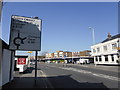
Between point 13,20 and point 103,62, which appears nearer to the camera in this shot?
point 13,20

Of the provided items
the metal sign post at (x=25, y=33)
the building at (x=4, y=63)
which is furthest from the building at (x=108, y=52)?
the building at (x=4, y=63)

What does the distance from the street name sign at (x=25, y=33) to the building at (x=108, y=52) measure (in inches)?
1136

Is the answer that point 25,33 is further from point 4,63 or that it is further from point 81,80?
point 81,80

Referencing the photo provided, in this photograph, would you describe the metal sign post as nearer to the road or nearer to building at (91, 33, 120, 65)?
the road

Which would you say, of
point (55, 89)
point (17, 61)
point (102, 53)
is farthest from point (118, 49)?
point (55, 89)

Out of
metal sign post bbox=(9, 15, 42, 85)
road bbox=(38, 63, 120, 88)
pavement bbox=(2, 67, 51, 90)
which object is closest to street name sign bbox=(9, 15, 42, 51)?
metal sign post bbox=(9, 15, 42, 85)

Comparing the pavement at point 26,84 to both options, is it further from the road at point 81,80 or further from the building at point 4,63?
the building at point 4,63

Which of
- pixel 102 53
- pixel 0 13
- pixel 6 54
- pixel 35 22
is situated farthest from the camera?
pixel 102 53

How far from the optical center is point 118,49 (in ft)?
105

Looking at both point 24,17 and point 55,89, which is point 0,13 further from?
point 55,89

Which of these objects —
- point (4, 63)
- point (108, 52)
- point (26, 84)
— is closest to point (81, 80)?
point (26, 84)

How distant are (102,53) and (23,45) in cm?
3518

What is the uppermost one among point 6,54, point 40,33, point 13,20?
point 13,20

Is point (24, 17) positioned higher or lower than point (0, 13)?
higher
